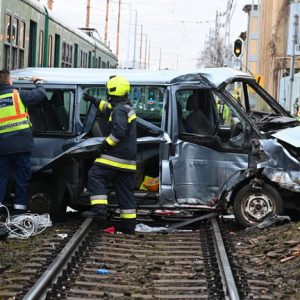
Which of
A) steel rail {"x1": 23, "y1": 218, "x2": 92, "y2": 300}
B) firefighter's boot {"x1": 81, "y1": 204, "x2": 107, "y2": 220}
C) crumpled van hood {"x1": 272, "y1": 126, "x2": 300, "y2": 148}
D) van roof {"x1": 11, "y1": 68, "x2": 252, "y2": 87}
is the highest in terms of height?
van roof {"x1": 11, "y1": 68, "x2": 252, "y2": 87}

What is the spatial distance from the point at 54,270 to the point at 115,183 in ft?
9.60

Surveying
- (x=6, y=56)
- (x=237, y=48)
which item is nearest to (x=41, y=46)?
(x=6, y=56)

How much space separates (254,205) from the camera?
954 cm

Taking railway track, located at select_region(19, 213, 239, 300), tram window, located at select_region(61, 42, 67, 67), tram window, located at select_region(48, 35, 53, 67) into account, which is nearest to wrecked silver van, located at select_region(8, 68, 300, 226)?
railway track, located at select_region(19, 213, 239, 300)

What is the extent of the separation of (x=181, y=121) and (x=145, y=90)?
0.69m

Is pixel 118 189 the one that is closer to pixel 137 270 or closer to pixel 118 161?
pixel 118 161

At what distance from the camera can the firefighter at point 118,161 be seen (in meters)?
8.94

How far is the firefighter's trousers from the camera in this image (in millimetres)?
9062

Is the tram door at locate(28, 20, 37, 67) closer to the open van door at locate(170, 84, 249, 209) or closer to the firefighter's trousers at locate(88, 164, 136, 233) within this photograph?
the open van door at locate(170, 84, 249, 209)

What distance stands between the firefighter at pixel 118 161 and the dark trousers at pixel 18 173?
2.93 ft

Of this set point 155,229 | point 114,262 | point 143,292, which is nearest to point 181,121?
point 155,229

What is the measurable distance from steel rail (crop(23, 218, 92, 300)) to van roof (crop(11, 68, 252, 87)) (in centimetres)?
230

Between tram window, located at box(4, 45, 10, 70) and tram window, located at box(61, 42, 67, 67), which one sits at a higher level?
tram window, located at box(61, 42, 67, 67)

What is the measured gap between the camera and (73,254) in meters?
7.45
